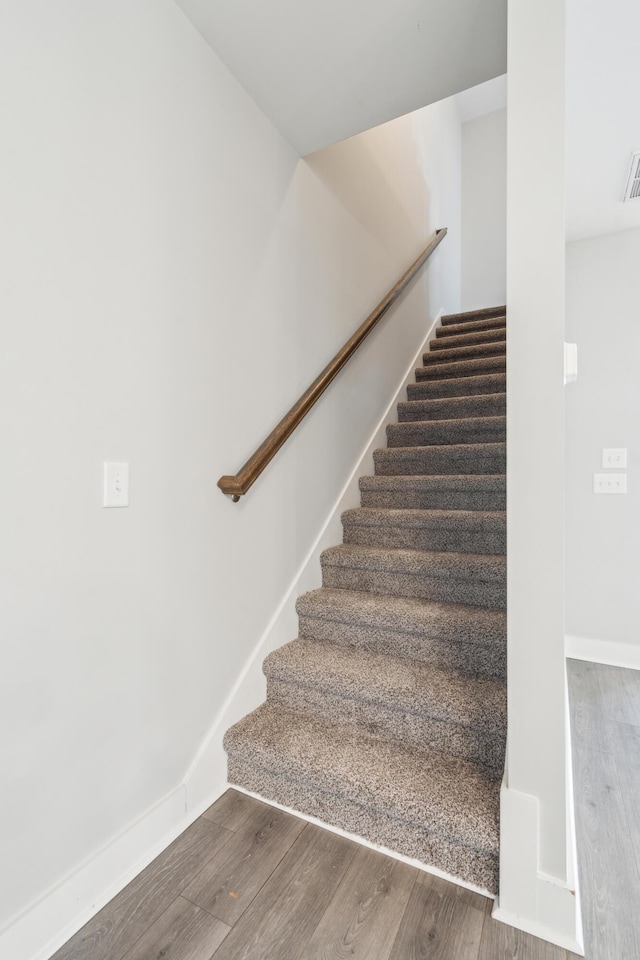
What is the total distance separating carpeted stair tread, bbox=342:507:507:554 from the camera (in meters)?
1.97

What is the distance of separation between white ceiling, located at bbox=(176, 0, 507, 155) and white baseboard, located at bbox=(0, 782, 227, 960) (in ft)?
7.38

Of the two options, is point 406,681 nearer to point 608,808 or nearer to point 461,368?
point 608,808

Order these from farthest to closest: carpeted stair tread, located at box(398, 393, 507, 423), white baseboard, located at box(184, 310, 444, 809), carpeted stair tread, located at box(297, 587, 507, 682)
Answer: carpeted stair tread, located at box(398, 393, 507, 423)
carpeted stair tread, located at box(297, 587, 507, 682)
white baseboard, located at box(184, 310, 444, 809)

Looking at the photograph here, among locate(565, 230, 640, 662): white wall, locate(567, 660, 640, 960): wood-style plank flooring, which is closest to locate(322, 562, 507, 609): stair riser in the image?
locate(567, 660, 640, 960): wood-style plank flooring

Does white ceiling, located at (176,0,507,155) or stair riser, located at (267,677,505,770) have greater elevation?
white ceiling, located at (176,0,507,155)

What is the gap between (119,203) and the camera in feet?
3.85

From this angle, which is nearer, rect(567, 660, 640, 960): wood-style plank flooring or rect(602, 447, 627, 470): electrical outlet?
rect(567, 660, 640, 960): wood-style plank flooring

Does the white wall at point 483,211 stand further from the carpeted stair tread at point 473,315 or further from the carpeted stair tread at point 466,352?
the carpeted stair tread at point 466,352

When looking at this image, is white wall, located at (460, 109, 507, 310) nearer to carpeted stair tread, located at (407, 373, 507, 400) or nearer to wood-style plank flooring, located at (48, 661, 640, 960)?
carpeted stair tread, located at (407, 373, 507, 400)

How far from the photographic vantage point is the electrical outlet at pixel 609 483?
8.08ft

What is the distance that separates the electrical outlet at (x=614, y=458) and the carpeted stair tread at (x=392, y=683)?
1.57 meters

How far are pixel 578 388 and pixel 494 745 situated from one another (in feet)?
6.56

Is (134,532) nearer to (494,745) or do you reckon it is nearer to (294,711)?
(294,711)

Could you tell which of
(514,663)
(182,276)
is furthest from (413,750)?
(182,276)
